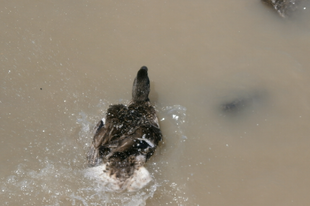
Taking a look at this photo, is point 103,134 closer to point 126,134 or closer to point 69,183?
point 126,134

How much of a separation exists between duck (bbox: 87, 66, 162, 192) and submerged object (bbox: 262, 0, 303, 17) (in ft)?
12.4

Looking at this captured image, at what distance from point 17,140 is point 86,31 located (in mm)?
2639

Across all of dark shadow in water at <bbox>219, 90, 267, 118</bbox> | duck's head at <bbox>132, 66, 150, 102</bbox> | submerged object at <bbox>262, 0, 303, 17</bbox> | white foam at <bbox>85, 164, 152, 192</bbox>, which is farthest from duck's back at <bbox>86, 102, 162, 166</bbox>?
submerged object at <bbox>262, 0, 303, 17</bbox>

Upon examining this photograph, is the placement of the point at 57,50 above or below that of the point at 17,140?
above

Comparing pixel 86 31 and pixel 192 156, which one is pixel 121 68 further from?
pixel 192 156

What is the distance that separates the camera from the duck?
4723mm

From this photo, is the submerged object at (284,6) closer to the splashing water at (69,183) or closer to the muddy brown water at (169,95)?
the muddy brown water at (169,95)

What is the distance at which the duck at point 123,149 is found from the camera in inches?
186

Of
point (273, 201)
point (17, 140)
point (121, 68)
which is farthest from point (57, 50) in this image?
point (273, 201)

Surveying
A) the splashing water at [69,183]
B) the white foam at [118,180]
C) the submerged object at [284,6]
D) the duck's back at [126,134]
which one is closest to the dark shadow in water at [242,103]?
the splashing water at [69,183]

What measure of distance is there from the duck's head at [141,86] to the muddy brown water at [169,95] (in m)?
0.43

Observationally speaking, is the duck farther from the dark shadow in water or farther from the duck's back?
the dark shadow in water

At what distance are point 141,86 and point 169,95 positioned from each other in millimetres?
730

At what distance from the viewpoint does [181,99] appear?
5.90 meters
